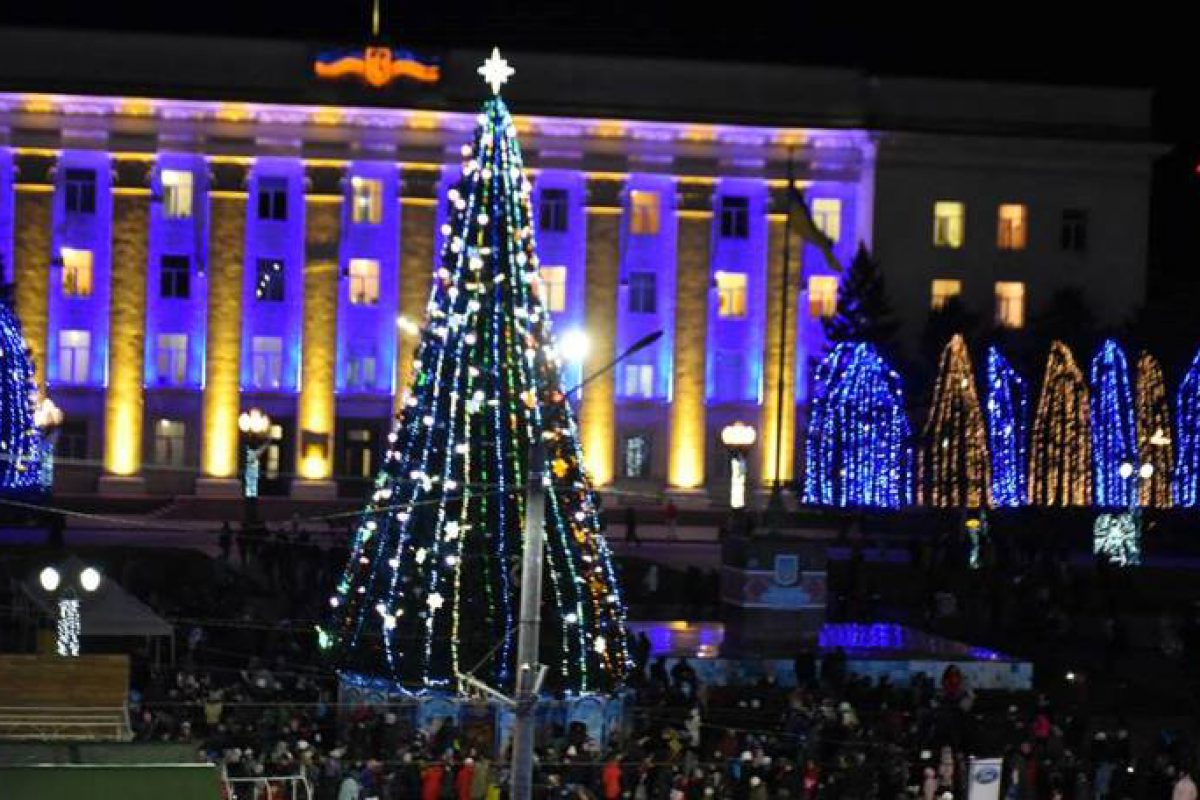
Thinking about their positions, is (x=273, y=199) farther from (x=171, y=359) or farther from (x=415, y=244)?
(x=171, y=359)

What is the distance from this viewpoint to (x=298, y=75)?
72562 millimetres

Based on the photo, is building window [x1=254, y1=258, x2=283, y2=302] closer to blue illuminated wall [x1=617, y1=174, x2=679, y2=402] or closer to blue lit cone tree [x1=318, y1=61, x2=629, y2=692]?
blue illuminated wall [x1=617, y1=174, x2=679, y2=402]

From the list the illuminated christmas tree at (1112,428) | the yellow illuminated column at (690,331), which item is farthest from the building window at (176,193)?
the illuminated christmas tree at (1112,428)

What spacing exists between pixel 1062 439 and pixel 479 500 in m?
31.2

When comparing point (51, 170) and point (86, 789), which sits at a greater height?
point (51, 170)

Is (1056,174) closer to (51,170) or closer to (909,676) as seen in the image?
(51,170)

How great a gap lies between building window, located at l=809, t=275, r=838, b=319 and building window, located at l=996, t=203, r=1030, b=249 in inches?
177

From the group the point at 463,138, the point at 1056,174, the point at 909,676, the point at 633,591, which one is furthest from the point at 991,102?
the point at 909,676

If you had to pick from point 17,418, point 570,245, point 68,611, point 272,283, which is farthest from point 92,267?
point 68,611

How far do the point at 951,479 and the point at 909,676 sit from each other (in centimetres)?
2265

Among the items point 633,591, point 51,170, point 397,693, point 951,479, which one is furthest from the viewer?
point 51,170

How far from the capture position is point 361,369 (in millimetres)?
74000

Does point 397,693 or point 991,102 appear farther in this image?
point 991,102

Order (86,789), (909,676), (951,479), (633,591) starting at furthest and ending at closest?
(951,479), (633,591), (909,676), (86,789)
